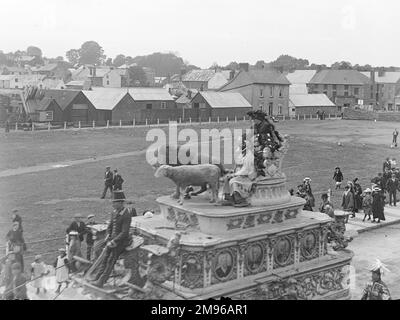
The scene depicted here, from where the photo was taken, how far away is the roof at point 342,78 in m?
90.8

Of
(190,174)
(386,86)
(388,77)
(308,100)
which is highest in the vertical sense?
(388,77)

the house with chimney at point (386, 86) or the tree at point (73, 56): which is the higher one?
the tree at point (73, 56)

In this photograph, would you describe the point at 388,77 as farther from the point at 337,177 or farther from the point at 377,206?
the point at 377,206

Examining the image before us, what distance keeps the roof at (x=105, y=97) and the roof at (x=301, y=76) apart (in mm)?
50086

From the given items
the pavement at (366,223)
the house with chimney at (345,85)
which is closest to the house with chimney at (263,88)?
the house with chimney at (345,85)

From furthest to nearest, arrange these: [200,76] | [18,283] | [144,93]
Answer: [200,76] < [144,93] < [18,283]

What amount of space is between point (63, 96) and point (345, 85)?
5396cm

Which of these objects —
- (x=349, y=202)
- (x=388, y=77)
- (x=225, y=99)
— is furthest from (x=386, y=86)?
(x=349, y=202)

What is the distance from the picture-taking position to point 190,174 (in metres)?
11.0

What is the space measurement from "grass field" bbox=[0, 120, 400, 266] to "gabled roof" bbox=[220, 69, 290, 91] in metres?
16.4

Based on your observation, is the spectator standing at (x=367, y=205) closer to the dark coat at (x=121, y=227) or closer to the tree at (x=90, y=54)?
the dark coat at (x=121, y=227)
